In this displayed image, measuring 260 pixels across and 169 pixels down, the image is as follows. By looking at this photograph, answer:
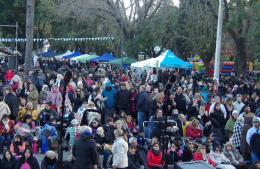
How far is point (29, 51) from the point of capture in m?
24.5

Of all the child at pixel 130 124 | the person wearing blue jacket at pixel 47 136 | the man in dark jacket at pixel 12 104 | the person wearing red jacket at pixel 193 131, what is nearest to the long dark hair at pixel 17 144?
the person wearing blue jacket at pixel 47 136

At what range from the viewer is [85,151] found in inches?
380

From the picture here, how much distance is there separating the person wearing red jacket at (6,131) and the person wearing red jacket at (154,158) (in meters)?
3.48

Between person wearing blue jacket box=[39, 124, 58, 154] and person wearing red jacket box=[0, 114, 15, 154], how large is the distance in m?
0.79

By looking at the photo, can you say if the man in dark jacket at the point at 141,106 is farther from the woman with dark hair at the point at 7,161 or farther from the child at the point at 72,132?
the woman with dark hair at the point at 7,161

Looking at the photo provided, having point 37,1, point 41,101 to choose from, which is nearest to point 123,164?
point 41,101

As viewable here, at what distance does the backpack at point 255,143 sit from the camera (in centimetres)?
1251

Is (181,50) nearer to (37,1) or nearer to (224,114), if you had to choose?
(37,1)

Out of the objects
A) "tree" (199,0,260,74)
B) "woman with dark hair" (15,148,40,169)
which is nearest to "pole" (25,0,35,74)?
"tree" (199,0,260,74)

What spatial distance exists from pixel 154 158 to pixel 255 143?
2.53 meters

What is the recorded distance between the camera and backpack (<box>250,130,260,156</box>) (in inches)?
492

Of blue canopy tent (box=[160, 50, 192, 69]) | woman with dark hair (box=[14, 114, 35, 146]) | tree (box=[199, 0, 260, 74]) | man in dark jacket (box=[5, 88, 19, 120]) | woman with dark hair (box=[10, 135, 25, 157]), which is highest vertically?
tree (box=[199, 0, 260, 74])

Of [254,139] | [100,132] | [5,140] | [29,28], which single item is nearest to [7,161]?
[5,140]

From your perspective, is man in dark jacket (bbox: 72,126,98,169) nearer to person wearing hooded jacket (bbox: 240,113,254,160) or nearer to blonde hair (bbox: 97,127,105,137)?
blonde hair (bbox: 97,127,105,137)
